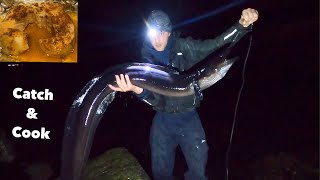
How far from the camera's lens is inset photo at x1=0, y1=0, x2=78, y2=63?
17.5 feet

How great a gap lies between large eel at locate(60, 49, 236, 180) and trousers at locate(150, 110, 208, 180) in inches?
9.8

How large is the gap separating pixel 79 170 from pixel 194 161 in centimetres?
113

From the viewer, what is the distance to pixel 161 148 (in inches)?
139

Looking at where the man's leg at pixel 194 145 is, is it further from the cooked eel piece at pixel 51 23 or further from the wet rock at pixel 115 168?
the cooked eel piece at pixel 51 23

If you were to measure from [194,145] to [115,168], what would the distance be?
4.16ft

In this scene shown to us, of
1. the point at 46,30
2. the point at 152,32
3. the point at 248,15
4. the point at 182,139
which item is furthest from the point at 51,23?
the point at 248,15

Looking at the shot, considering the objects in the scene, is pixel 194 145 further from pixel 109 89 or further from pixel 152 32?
pixel 152 32

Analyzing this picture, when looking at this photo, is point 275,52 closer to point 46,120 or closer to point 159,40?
point 159,40

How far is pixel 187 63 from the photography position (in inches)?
139

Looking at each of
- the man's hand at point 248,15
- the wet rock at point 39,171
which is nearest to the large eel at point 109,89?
the man's hand at point 248,15

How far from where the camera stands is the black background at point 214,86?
16.4 ft

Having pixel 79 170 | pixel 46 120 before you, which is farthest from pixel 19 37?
pixel 79 170

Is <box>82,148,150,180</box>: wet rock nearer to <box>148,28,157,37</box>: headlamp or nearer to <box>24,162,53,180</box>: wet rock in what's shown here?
<box>24,162,53,180</box>: wet rock

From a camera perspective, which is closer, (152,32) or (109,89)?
(152,32)
